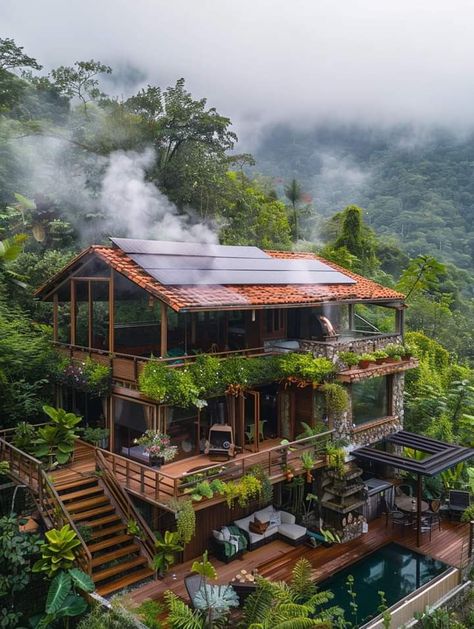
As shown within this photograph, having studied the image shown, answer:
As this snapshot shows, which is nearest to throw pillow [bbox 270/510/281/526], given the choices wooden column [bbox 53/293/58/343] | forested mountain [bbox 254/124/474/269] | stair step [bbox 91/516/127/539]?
stair step [bbox 91/516/127/539]

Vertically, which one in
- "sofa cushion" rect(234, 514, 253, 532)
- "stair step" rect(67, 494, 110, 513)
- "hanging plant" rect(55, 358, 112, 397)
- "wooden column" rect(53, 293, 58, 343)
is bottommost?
"sofa cushion" rect(234, 514, 253, 532)

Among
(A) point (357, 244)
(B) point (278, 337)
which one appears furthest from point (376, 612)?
(A) point (357, 244)

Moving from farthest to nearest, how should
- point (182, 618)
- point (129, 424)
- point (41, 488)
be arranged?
point (129, 424)
point (41, 488)
point (182, 618)

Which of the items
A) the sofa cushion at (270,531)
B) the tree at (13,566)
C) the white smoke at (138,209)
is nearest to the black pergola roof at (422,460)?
the sofa cushion at (270,531)

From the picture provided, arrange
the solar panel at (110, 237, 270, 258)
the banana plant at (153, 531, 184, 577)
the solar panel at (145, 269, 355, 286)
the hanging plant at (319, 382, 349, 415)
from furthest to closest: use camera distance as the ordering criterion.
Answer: the solar panel at (110, 237, 270, 258)
the hanging plant at (319, 382, 349, 415)
the solar panel at (145, 269, 355, 286)
the banana plant at (153, 531, 184, 577)

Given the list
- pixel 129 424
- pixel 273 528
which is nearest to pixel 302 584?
pixel 273 528

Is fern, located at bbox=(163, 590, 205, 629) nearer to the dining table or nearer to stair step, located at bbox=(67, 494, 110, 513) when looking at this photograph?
stair step, located at bbox=(67, 494, 110, 513)

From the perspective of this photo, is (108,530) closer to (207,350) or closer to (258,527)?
(258,527)

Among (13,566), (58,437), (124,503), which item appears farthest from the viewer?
(58,437)
